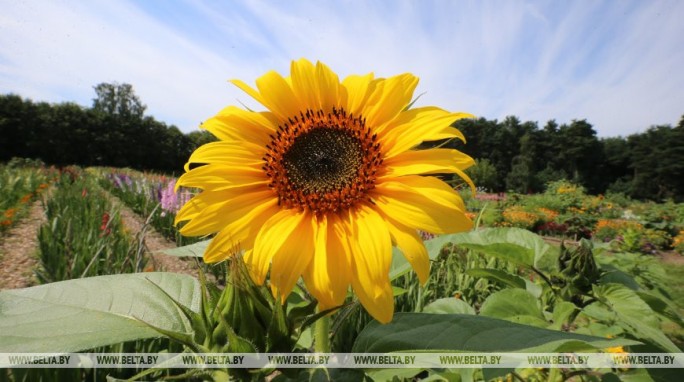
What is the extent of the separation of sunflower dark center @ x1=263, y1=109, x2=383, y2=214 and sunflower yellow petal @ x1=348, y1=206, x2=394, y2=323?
0.08 m

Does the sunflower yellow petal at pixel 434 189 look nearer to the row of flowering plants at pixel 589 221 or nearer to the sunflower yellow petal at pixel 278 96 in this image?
the sunflower yellow petal at pixel 278 96

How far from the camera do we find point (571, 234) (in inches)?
468

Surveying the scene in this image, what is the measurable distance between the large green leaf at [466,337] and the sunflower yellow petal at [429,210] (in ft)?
0.48

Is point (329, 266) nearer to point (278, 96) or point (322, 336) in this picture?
point (322, 336)

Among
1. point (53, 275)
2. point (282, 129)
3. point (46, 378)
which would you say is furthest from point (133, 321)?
point (53, 275)

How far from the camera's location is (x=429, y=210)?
24.5 inches

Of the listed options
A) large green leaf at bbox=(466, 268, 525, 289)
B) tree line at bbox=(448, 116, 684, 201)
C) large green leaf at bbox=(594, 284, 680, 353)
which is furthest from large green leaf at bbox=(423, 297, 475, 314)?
tree line at bbox=(448, 116, 684, 201)

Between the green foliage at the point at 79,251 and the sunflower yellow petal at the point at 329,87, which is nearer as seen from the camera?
the sunflower yellow petal at the point at 329,87

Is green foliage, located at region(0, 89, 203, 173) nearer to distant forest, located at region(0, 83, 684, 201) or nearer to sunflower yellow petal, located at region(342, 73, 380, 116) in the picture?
distant forest, located at region(0, 83, 684, 201)

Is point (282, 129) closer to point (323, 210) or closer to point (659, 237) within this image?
point (323, 210)

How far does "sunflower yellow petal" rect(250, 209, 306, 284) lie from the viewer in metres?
0.60

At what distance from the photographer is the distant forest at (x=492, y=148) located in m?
33.4

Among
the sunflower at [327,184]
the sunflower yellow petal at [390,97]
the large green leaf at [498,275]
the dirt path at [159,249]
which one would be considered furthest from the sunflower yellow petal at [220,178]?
the dirt path at [159,249]

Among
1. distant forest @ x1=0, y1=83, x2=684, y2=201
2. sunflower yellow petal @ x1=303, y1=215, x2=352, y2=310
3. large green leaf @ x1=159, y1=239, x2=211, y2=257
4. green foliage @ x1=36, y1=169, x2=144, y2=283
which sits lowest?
green foliage @ x1=36, y1=169, x2=144, y2=283
